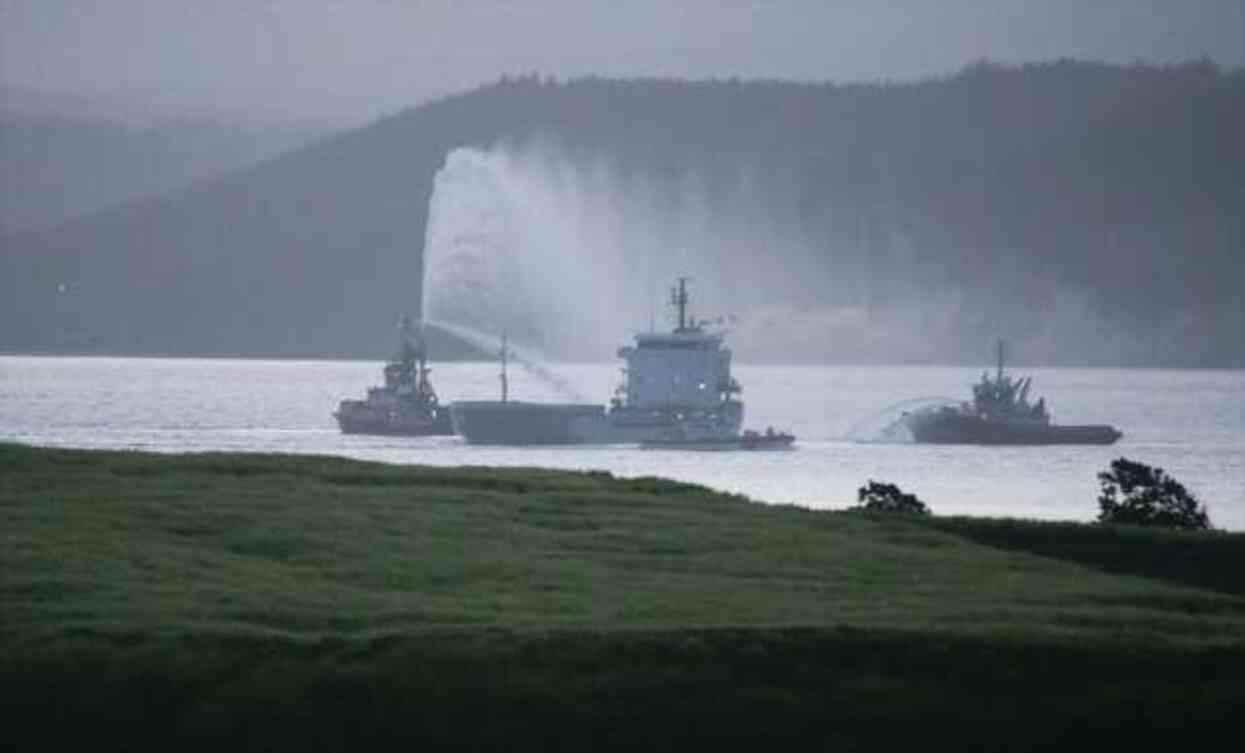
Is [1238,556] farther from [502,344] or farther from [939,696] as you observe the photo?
[502,344]

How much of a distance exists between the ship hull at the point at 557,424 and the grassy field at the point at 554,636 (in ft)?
234

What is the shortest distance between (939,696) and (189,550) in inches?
259

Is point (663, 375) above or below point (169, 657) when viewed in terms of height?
above

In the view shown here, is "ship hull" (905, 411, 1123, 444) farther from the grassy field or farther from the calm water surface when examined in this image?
the grassy field

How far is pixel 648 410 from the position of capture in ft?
334

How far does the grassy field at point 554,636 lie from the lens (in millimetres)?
23172

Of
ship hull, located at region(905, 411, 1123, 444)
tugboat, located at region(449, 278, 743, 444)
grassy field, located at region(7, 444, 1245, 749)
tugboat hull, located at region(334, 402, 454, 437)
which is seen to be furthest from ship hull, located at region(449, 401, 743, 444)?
grassy field, located at region(7, 444, 1245, 749)

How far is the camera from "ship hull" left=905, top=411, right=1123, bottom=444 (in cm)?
10912

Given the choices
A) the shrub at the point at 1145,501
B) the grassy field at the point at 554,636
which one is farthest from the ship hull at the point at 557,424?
the grassy field at the point at 554,636

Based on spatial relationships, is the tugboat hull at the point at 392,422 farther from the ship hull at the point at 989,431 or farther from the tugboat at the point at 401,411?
the ship hull at the point at 989,431

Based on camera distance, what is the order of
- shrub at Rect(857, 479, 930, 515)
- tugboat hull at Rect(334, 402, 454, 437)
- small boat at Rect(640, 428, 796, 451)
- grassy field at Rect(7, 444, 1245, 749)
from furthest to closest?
tugboat hull at Rect(334, 402, 454, 437), small boat at Rect(640, 428, 796, 451), shrub at Rect(857, 479, 930, 515), grassy field at Rect(7, 444, 1245, 749)

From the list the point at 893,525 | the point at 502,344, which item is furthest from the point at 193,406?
the point at 893,525

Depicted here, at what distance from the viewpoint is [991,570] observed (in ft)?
95.3

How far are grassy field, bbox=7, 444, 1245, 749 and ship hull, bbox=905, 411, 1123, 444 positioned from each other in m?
79.6
